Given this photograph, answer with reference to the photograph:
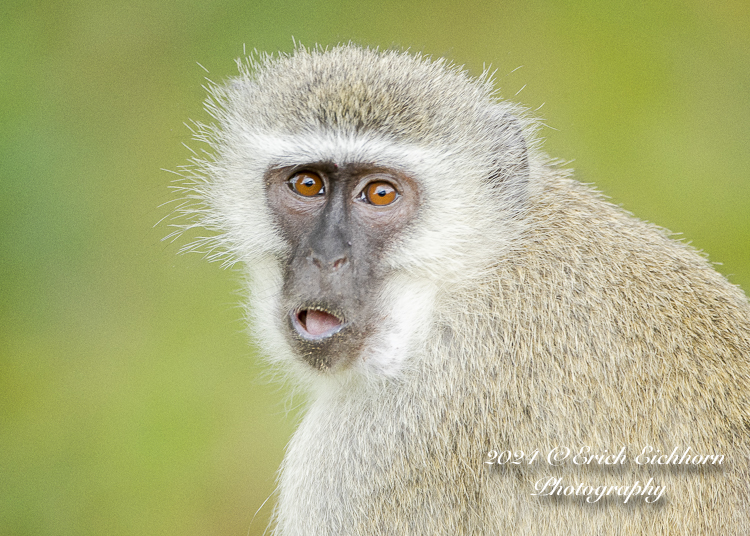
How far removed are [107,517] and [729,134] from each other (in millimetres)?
4946

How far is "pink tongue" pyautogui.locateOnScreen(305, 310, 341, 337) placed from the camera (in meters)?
3.44

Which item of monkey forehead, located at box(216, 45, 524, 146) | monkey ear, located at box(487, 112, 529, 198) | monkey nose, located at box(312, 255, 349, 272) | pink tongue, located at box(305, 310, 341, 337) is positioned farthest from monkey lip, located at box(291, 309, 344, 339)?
monkey ear, located at box(487, 112, 529, 198)

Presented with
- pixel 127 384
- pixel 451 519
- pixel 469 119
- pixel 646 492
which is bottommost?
pixel 127 384

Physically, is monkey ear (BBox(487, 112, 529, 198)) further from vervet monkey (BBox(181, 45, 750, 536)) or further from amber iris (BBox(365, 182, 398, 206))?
amber iris (BBox(365, 182, 398, 206))

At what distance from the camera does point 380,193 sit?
11.9ft

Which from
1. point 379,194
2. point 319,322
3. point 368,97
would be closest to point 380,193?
point 379,194

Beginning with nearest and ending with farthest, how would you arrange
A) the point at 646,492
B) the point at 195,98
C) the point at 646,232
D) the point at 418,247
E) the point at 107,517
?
the point at 646,492, the point at 418,247, the point at 646,232, the point at 107,517, the point at 195,98

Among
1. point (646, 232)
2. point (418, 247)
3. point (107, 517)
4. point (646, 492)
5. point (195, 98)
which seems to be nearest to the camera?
point (646, 492)

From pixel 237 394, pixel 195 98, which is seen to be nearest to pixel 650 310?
pixel 237 394

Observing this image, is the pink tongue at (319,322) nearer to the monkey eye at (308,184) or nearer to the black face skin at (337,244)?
the black face skin at (337,244)

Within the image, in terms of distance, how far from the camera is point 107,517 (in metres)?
Result: 5.87

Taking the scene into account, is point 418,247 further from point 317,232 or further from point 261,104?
point 261,104

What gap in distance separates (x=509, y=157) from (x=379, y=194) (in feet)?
2.08

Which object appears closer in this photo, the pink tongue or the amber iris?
the pink tongue
